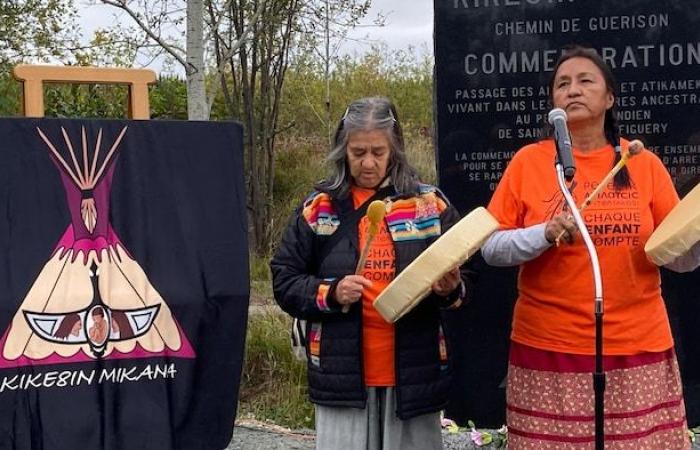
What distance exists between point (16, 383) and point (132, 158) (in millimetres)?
714

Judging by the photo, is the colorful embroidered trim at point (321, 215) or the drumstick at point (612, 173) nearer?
the drumstick at point (612, 173)

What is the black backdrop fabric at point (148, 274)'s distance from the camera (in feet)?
8.52

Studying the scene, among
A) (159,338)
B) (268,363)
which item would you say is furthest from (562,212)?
(268,363)

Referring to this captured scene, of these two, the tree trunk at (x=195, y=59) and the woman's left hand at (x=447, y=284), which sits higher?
the tree trunk at (x=195, y=59)

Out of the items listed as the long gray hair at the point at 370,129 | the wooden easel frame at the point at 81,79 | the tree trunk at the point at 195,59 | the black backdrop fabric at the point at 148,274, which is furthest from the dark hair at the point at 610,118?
the tree trunk at the point at 195,59

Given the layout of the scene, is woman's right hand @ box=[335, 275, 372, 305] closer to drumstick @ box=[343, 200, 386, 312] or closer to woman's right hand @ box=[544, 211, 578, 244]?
drumstick @ box=[343, 200, 386, 312]

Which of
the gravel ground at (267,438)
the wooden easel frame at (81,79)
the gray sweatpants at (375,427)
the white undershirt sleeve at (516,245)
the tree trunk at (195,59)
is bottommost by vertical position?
the gravel ground at (267,438)

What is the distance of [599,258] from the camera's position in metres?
2.75

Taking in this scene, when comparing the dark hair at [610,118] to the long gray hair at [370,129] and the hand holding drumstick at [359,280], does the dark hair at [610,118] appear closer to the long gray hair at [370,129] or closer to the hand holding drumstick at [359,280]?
the long gray hair at [370,129]

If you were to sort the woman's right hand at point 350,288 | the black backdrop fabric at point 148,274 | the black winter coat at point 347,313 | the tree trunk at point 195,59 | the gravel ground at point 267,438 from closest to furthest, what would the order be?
1. the black backdrop fabric at point 148,274
2. the woman's right hand at point 350,288
3. the black winter coat at point 347,313
4. the gravel ground at point 267,438
5. the tree trunk at point 195,59

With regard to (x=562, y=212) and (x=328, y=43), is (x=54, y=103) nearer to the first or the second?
(x=328, y=43)

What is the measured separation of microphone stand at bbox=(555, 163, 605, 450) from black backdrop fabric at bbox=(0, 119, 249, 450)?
1.00m

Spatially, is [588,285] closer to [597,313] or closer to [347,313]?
[597,313]

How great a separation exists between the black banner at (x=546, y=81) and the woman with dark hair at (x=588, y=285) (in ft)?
4.51
